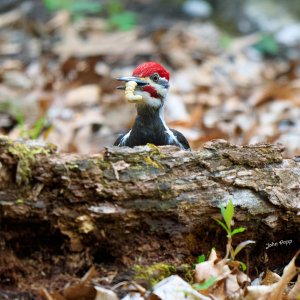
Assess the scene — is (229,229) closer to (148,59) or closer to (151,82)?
(151,82)

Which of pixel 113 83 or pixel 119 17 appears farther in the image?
pixel 119 17

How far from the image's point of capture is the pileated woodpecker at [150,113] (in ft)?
15.2

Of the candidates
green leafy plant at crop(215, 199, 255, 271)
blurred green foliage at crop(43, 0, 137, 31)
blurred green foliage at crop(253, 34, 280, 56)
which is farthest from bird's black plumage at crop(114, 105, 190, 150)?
blurred green foliage at crop(253, 34, 280, 56)

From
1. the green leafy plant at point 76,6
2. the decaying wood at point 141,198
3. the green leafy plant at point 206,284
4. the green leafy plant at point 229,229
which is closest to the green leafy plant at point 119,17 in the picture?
the green leafy plant at point 76,6

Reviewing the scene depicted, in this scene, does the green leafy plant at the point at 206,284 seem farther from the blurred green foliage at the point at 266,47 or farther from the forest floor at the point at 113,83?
the blurred green foliage at the point at 266,47

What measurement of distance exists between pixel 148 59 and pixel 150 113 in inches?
178

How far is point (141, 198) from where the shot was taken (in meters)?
3.15

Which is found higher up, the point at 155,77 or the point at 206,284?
the point at 155,77

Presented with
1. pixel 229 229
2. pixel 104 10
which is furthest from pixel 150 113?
pixel 104 10

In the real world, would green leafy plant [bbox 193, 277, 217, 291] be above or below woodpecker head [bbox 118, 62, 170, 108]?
below

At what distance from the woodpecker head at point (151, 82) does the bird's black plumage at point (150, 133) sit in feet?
0.24

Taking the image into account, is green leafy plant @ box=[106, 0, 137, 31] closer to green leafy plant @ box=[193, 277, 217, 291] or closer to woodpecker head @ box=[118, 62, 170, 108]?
woodpecker head @ box=[118, 62, 170, 108]

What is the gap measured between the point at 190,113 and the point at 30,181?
422 cm

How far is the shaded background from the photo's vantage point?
258 inches
